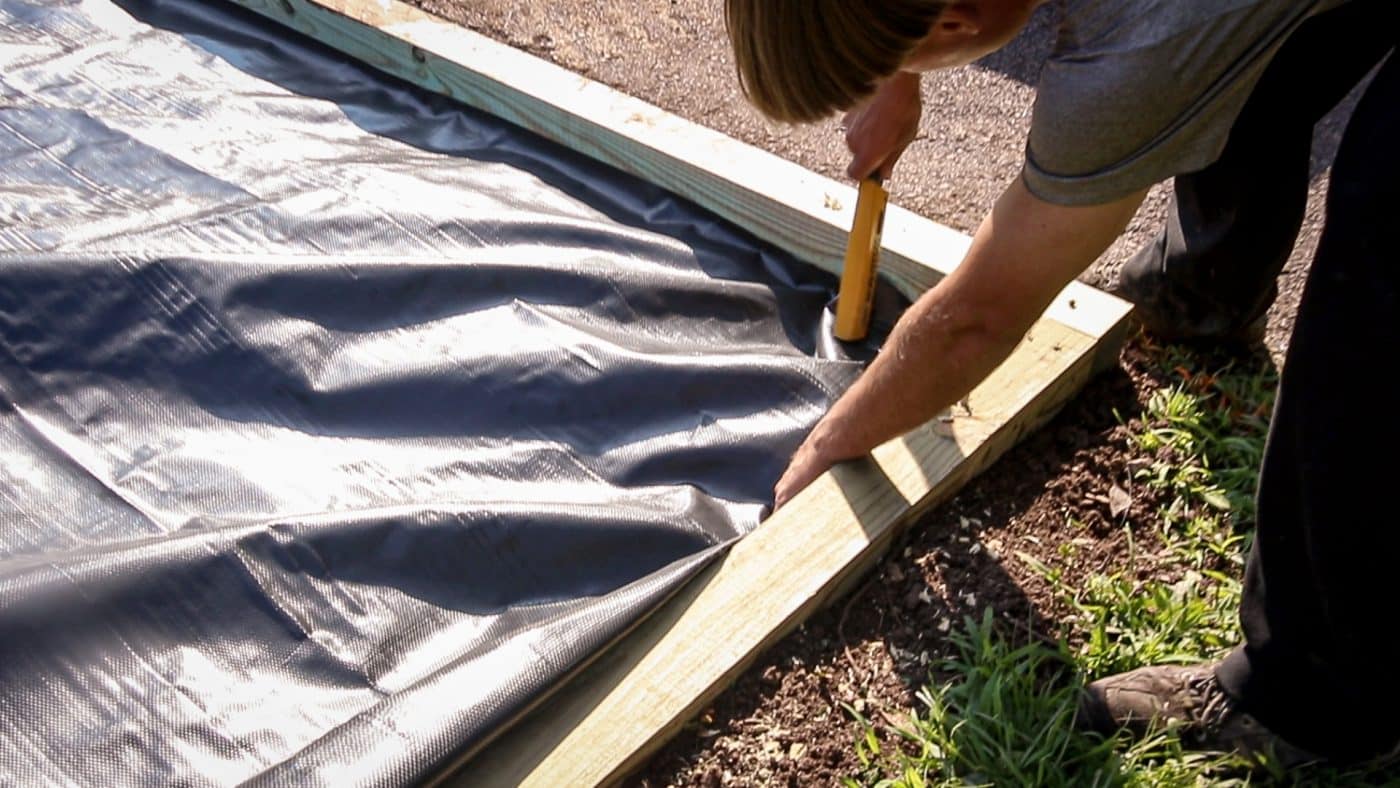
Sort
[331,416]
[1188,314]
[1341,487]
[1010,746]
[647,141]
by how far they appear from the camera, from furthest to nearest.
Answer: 1. [647,141]
2. [1188,314]
3. [331,416]
4. [1010,746]
5. [1341,487]

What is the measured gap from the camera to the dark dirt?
1.52m

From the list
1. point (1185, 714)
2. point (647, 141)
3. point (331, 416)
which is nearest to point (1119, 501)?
point (1185, 714)

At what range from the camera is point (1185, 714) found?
150 cm

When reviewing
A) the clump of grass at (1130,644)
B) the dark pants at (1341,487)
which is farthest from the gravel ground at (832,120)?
the dark pants at (1341,487)

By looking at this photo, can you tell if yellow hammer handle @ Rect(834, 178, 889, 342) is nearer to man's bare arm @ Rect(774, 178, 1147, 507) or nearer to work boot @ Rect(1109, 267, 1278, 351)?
man's bare arm @ Rect(774, 178, 1147, 507)

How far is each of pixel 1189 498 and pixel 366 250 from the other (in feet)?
5.07

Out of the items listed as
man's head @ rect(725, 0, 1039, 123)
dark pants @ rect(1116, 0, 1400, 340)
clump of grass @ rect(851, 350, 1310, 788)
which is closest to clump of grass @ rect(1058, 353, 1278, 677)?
clump of grass @ rect(851, 350, 1310, 788)

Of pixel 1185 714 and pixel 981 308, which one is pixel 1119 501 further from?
pixel 981 308

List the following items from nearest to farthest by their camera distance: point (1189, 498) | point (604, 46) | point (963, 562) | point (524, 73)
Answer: point (963, 562)
point (1189, 498)
point (524, 73)
point (604, 46)

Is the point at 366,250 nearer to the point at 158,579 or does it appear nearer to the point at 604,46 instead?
the point at 158,579

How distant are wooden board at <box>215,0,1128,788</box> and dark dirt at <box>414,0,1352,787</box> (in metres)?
0.05

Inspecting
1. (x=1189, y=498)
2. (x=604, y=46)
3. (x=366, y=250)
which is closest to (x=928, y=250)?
(x=1189, y=498)

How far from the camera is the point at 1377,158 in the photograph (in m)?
1.13

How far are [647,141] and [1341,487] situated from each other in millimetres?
1543
